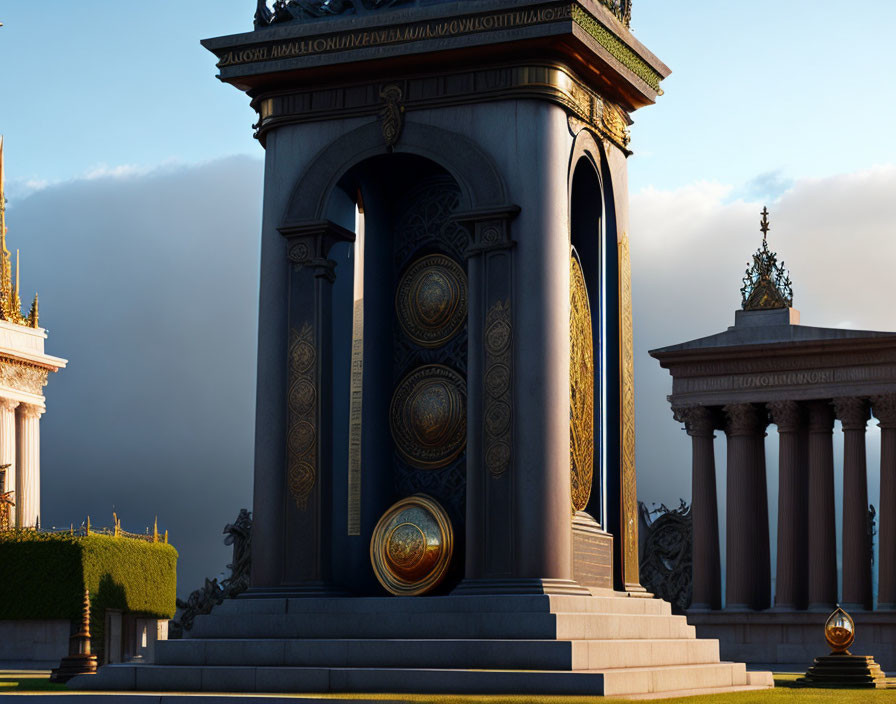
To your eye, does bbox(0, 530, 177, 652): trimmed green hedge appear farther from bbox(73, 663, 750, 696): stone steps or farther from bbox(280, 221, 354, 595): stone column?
bbox(73, 663, 750, 696): stone steps

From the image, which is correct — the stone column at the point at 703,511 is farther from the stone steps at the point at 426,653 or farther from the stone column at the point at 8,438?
the stone column at the point at 8,438

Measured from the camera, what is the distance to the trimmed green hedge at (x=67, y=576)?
2172 inches

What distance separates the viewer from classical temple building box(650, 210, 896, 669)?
5259cm

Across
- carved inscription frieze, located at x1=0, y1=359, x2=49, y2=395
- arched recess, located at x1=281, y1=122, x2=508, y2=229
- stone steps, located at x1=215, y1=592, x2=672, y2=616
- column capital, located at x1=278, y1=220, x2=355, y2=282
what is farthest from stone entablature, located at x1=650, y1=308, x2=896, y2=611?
carved inscription frieze, located at x1=0, y1=359, x2=49, y2=395

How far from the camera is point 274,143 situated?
23.8 meters

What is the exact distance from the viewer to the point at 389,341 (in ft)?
78.4

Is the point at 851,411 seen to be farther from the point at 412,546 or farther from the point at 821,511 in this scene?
the point at 412,546

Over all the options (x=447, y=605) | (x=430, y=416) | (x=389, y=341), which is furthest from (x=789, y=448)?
(x=447, y=605)

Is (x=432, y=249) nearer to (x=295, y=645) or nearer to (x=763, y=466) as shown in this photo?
(x=295, y=645)

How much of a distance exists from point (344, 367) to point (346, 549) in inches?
102

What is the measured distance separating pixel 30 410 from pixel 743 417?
148 feet

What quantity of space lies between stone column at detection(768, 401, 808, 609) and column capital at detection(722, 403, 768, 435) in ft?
2.32

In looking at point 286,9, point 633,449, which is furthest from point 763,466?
point 286,9

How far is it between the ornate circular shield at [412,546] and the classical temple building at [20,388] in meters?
63.3
